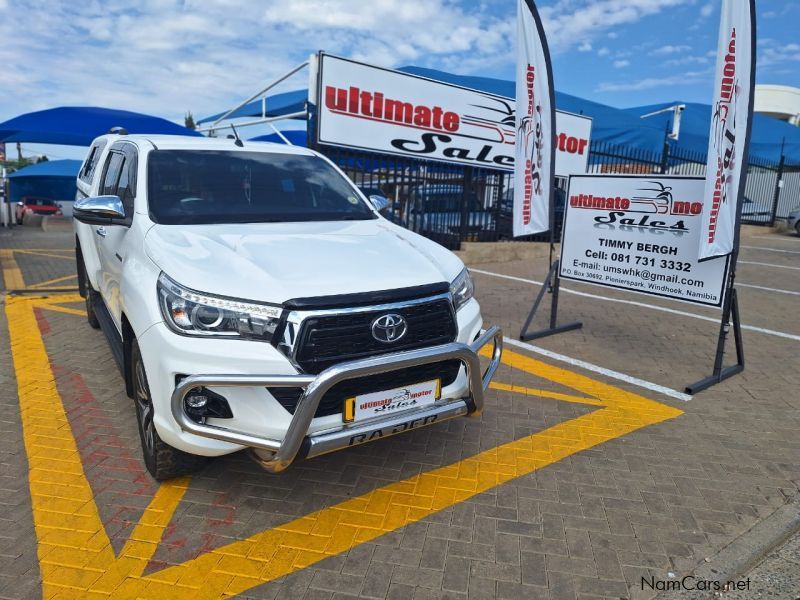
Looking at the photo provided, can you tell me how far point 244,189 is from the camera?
3855 millimetres

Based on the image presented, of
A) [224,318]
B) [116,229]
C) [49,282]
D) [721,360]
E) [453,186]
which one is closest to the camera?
[224,318]

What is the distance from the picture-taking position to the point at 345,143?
8.99m

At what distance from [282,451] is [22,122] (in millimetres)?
13366

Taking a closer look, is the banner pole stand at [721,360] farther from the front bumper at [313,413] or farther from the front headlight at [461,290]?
the front bumper at [313,413]

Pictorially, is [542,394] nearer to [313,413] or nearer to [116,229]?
[313,413]

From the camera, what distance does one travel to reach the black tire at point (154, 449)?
293cm

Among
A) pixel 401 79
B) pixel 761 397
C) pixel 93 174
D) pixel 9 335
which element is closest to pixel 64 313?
pixel 9 335

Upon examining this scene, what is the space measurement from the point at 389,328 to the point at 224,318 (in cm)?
77

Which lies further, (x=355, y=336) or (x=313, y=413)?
(x=355, y=336)

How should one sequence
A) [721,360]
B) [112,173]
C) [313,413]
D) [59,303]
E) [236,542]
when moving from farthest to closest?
[59,303]
[721,360]
[112,173]
[236,542]
[313,413]

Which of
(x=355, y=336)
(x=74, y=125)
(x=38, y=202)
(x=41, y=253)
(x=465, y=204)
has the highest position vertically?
(x=74, y=125)

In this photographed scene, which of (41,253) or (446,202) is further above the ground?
(446,202)

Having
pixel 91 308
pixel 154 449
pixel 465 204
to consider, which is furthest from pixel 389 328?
pixel 465 204

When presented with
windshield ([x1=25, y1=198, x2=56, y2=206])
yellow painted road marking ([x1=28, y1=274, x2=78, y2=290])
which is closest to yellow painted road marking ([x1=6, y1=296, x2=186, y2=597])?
yellow painted road marking ([x1=28, y1=274, x2=78, y2=290])
